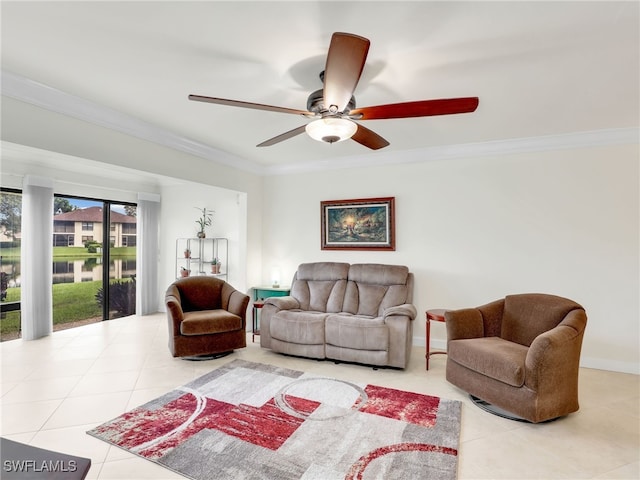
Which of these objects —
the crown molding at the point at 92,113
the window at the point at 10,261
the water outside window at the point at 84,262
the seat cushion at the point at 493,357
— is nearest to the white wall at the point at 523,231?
the seat cushion at the point at 493,357

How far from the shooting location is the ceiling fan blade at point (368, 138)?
2607 mm

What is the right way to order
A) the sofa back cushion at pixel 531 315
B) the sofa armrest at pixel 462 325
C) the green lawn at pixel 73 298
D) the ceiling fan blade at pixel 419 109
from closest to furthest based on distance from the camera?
the ceiling fan blade at pixel 419 109 → the sofa back cushion at pixel 531 315 → the sofa armrest at pixel 462 325 → the green lawn at pixel 73 298

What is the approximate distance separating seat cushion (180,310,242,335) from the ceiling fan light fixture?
96.2 inches

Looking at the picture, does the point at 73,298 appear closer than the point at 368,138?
No

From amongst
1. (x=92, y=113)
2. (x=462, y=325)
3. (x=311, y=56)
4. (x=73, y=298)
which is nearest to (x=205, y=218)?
(x=73, y=298)

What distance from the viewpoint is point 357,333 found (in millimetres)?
A: 3582

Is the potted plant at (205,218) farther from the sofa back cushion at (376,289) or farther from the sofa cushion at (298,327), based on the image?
the sofa back cushion at (376,289)

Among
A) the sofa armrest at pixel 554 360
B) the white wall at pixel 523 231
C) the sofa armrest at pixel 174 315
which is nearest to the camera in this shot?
the sofa armrest at pixel 554 360

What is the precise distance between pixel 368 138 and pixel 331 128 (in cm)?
54

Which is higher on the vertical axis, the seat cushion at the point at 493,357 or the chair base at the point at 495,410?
the seat cushion at the point at 493,357

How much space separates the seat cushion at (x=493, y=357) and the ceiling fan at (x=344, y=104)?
1.82 meters

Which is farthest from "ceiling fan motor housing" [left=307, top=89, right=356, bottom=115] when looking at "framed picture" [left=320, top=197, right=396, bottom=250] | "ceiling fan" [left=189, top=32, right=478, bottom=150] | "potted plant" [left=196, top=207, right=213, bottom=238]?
"potted plant" [left=196, top=207, right=213, bottom=238]

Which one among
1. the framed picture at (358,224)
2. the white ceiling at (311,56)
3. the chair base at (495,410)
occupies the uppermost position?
the white ceiling at (311,56)

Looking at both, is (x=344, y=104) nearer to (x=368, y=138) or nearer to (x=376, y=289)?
(x=368, y=138)
